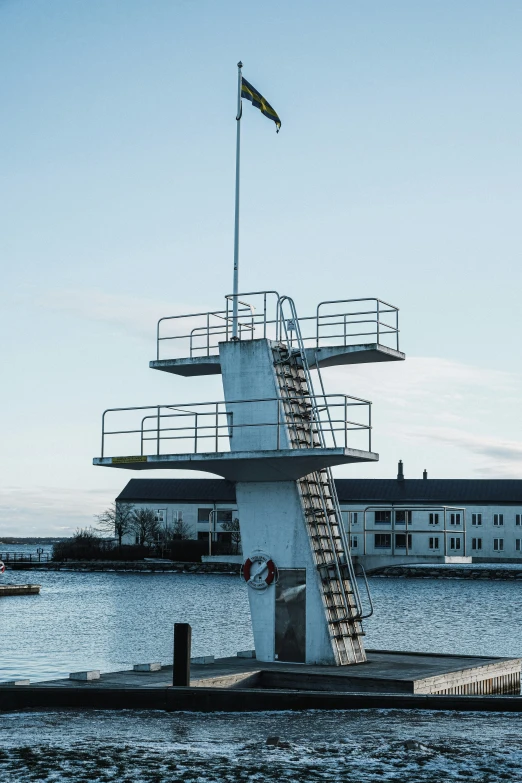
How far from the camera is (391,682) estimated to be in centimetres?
1802

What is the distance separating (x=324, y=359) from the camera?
21.0 metres

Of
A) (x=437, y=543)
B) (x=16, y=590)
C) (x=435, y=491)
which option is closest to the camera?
(x=16, y=590)

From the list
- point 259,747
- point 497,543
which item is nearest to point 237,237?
point 259,747

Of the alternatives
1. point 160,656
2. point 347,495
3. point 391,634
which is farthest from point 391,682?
point 347,495

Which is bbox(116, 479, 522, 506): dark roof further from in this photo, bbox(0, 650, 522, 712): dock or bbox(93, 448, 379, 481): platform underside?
bbox(93, 448, 379, 481): platform underside

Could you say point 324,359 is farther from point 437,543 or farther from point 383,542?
point 383,542

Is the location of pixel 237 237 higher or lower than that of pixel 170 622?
higher

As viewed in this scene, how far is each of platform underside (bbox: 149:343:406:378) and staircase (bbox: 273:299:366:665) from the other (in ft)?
1.27

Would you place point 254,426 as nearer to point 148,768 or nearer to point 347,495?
point 148,768

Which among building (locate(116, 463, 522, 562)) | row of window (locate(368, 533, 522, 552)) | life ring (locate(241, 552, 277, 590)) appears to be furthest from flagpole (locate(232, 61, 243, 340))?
building (locate(116, 463, 522, 562))

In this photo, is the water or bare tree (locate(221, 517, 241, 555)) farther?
bare tree (locate(221, 517, 241, 555))

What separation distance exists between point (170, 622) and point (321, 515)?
34.9 metres

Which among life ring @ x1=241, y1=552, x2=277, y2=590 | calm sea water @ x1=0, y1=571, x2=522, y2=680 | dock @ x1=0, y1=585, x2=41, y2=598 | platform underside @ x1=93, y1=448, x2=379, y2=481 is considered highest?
platform underside @ x1=93, y1=448, x2=379, y2=481

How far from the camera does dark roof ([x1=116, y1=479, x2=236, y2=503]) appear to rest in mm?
126938
